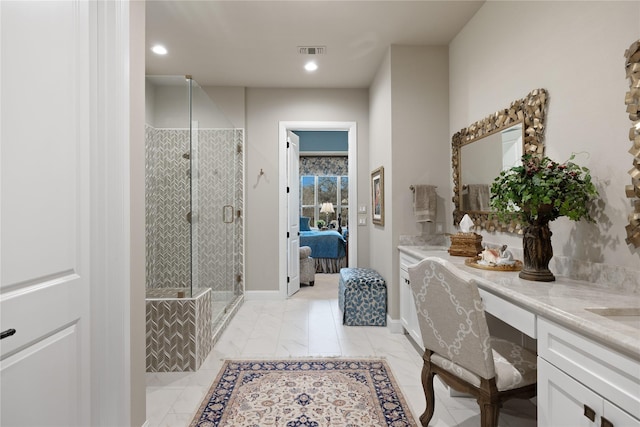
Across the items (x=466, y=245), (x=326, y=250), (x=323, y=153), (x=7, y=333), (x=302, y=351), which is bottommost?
(x=302, y=351)

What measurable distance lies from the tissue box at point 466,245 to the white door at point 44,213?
93.7 inches

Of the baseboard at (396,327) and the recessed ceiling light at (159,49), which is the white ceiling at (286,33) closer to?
the recessed ceiling light at (159,49)

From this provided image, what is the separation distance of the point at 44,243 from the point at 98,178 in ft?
1.19

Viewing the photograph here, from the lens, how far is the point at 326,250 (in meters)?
6.28

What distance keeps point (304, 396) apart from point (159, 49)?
11.6ft

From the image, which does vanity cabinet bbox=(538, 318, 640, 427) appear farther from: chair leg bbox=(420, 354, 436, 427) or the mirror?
the mirror

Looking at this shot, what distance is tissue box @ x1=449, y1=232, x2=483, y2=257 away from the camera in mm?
2426

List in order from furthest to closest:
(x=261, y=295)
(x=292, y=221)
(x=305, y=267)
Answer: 1. (x=305, y=267)
2. (x=292, y=221)
3. (x=261, y=295)

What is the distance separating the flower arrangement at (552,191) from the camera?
1.47m

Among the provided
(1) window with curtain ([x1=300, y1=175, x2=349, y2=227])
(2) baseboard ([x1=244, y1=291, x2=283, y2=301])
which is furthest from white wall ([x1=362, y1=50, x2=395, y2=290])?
(1) window with curtain ([x1=300, y1=175, x2=349, y2=227])

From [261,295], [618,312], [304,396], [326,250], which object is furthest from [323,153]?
[618,312]

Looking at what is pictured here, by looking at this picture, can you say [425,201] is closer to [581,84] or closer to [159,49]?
[581,84]

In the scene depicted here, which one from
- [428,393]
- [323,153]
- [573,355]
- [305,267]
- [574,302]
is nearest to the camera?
[573,355]

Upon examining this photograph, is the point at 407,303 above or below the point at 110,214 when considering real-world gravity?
below
